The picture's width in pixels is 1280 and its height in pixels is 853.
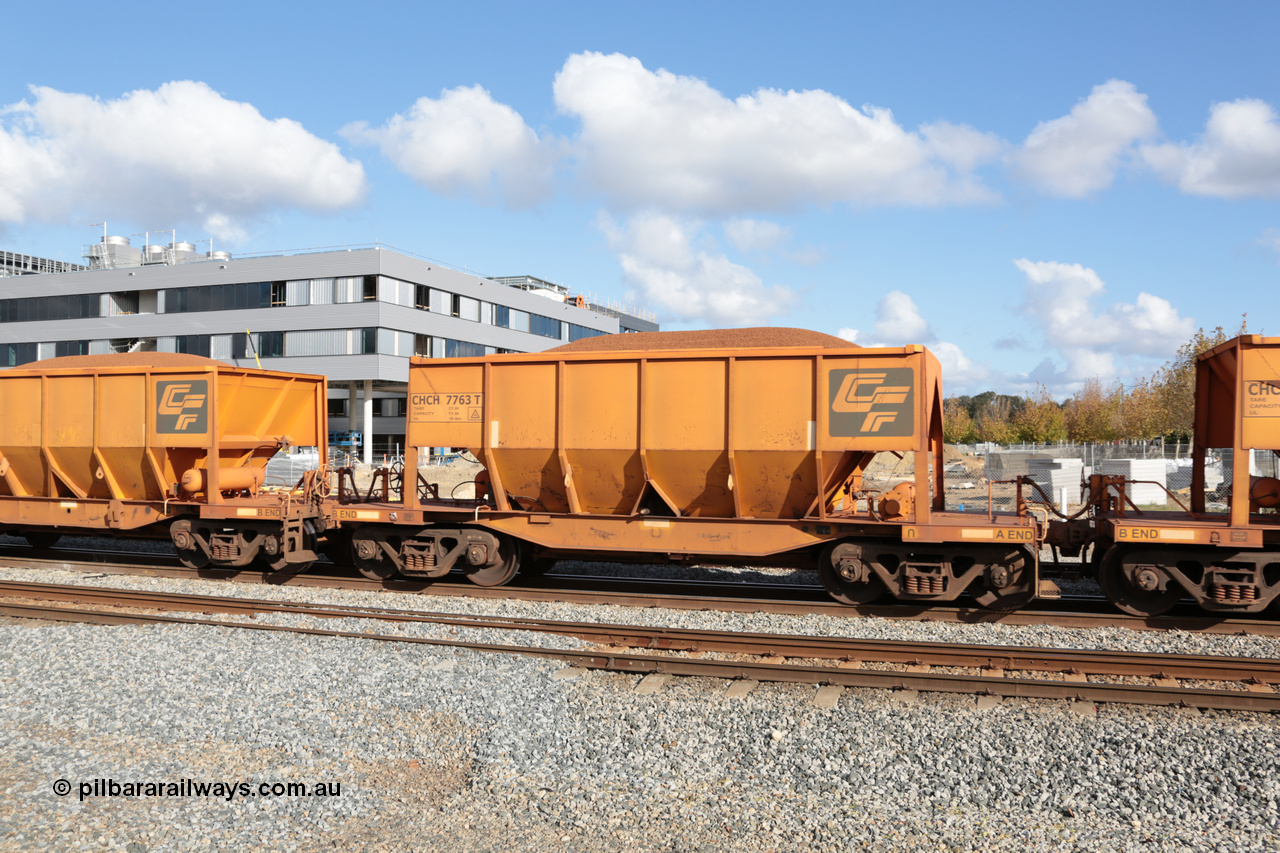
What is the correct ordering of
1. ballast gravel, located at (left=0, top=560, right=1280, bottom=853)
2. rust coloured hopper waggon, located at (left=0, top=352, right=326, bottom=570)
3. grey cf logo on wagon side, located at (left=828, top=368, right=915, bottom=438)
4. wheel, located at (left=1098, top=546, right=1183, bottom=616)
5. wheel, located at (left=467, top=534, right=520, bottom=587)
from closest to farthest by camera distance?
ballast gravel, located at (left=0, top=560, right=1280, bottom=853)
wheel, located at (left=1098, top=546, right=1183, bottom=616)
grey cf logo on wagon side, located at (left=828, top=368, right=915, bottom=438)
wheel, located at (left=467, top=534, right=520, bottom=587)
rust coloured hopper waggon, located at (left=0, top=352, right=326, bottom=570)

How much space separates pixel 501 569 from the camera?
11.8 m

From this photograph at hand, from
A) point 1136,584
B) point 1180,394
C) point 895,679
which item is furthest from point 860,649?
point 1180,394

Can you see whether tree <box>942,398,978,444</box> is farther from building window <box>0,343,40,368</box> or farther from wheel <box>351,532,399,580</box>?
building window <box>0,343,40,368</box>

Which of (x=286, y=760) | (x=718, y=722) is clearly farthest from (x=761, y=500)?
(x=286, y=760)

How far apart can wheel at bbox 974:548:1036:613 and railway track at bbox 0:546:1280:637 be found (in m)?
0.12

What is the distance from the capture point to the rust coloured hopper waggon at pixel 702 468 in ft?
32.3

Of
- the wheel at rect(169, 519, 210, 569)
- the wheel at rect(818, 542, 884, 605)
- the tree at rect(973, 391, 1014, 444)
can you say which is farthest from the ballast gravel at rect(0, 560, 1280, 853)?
the tree at rect(973, 391, 1014, 444)

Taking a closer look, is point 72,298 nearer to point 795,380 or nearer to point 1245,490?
point 795,380

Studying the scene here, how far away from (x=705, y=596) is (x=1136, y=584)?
5.19m

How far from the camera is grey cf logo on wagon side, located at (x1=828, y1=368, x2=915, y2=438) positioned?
32.3ft

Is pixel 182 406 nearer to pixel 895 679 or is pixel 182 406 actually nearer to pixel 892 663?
pixel 892 663

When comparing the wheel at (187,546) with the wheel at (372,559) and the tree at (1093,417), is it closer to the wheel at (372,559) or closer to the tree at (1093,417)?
the wheel at (372,559)

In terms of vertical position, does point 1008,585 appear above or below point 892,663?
above

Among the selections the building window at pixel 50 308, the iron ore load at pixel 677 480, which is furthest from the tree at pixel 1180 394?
the building window at pixel 50 308
